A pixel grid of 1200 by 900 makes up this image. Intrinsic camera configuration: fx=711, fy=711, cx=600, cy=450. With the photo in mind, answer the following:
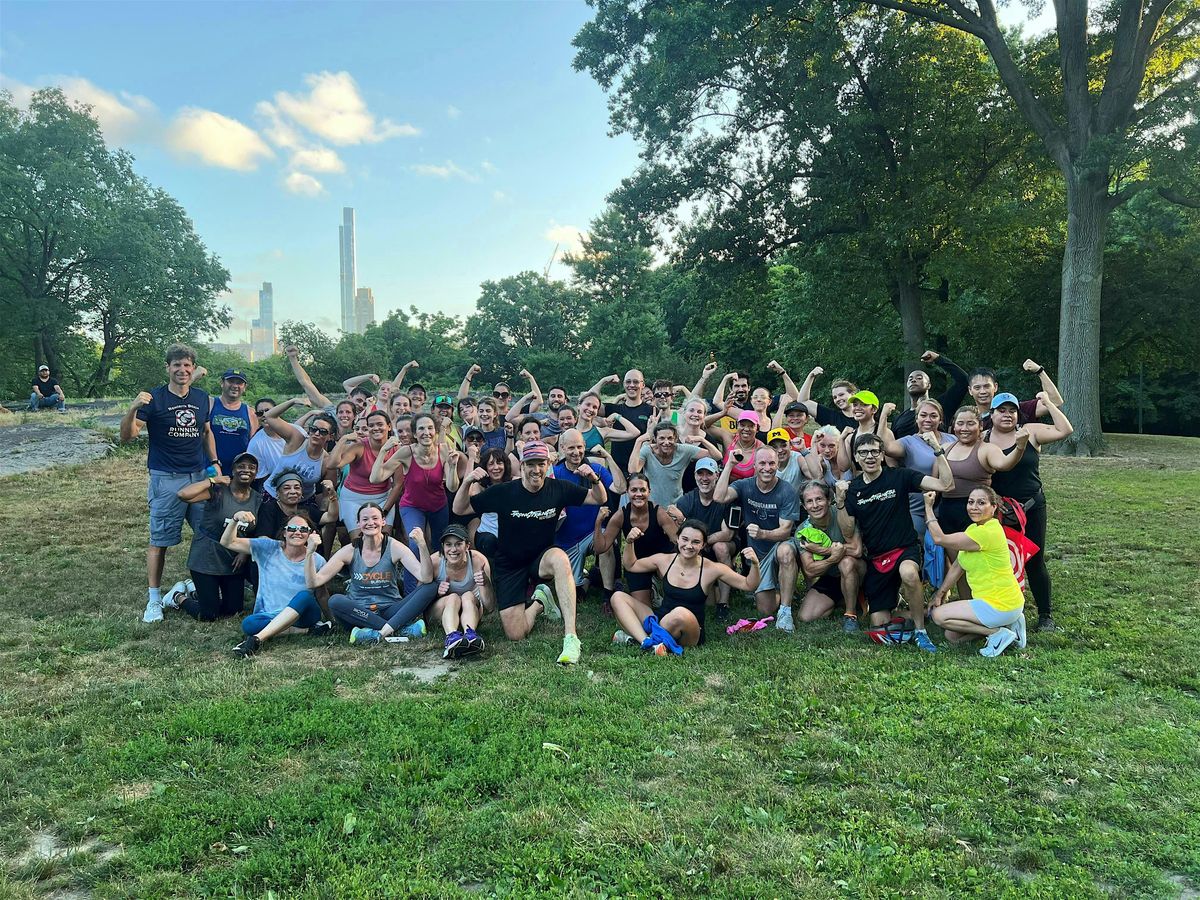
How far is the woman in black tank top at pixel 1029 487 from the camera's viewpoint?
5.89m

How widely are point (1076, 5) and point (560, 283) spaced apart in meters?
34.3

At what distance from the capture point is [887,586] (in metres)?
6.02

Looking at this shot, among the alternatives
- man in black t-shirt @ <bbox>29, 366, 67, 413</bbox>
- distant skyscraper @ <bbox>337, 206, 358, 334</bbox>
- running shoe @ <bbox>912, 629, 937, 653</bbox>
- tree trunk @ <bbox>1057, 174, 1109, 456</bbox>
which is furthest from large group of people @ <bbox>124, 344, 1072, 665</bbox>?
distant skyscraper @ <bbox>337, 206, 358, 334</bbox>

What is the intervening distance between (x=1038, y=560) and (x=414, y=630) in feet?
17.4

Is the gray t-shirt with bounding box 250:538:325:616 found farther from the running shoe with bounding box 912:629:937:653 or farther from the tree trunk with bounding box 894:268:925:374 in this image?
the tree trunk with bounding box 894:268:925:374

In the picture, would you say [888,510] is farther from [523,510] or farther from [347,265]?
[347,265]

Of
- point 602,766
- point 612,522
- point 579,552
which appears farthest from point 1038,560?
point 602,766

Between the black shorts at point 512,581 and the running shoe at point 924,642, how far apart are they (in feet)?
10.4

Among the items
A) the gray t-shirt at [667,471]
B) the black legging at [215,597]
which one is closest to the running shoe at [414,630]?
the black legging at [215,597]

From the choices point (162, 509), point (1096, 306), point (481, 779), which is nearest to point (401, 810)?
point (481, 779)

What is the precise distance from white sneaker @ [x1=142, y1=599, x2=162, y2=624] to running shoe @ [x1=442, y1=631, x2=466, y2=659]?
2925mm

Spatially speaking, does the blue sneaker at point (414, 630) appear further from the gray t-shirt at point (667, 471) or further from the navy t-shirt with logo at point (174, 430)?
the navy t-shirt with logo at point (174, 430)

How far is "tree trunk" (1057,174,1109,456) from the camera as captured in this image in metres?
16.7

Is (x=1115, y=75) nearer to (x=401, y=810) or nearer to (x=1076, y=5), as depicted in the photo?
(x=1076, y=5)
